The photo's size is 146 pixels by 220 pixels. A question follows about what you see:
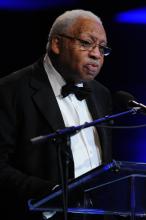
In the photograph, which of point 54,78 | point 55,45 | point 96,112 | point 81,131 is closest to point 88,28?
point 55,45

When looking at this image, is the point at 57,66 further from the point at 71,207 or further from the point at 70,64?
the point at 71,207

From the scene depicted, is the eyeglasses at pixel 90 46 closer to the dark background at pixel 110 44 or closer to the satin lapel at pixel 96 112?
the satin lapel at pixel 96 112

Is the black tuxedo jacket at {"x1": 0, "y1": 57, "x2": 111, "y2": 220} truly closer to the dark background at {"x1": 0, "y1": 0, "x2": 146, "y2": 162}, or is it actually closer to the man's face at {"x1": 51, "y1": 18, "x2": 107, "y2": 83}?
the man's face at {"x1": 51, "y1": 18, "x2": 107, "y2": 83}

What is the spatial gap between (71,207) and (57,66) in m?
1.08

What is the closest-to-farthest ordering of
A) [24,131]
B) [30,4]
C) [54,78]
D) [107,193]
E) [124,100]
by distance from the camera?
[107,193]
[124,100]
[24,131]
[54,78]
[30,4]

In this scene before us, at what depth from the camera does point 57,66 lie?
3082 mm

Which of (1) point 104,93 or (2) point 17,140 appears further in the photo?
(1) point 104,93

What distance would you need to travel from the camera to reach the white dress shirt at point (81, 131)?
9.32 feet

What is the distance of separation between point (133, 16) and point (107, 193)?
7.63 ft

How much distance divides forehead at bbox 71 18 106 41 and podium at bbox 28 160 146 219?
106 centimetres

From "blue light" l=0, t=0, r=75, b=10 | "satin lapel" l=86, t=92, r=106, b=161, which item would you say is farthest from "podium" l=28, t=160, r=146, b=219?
"blue light" l=0, t=0, r=75, b=10

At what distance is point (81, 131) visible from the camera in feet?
9.55

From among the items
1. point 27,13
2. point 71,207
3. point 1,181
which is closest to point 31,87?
point 1,181

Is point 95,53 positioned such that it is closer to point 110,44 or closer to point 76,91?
point 76,91
